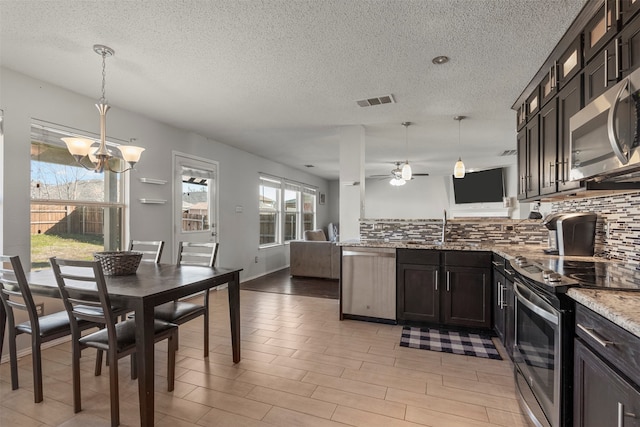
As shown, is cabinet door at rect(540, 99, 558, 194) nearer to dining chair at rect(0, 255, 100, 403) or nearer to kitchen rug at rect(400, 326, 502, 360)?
kitchen rug at rect(400, 326, 502, 360)

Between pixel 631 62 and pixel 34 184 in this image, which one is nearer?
pixel 631 62

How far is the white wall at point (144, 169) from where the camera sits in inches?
108

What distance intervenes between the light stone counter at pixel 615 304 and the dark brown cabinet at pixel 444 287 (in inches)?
71.8

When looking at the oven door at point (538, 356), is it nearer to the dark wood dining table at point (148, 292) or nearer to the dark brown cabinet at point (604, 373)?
the dark brown cabinet at point (604, 373)

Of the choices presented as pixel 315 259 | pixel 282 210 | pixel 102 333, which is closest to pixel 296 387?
pixel 102 333

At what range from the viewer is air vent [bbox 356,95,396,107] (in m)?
3.33

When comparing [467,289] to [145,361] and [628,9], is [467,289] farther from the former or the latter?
[145,361]

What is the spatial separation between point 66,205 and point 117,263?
4.59 feet

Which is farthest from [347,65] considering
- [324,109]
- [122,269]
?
[122,269]

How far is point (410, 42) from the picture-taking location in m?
2.29

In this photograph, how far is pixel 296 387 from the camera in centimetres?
Result: 224

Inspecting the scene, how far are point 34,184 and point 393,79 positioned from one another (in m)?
3.37

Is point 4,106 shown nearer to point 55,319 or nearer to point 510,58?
point 55,319

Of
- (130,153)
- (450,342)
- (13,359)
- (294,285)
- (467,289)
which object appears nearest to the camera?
(13,359)
